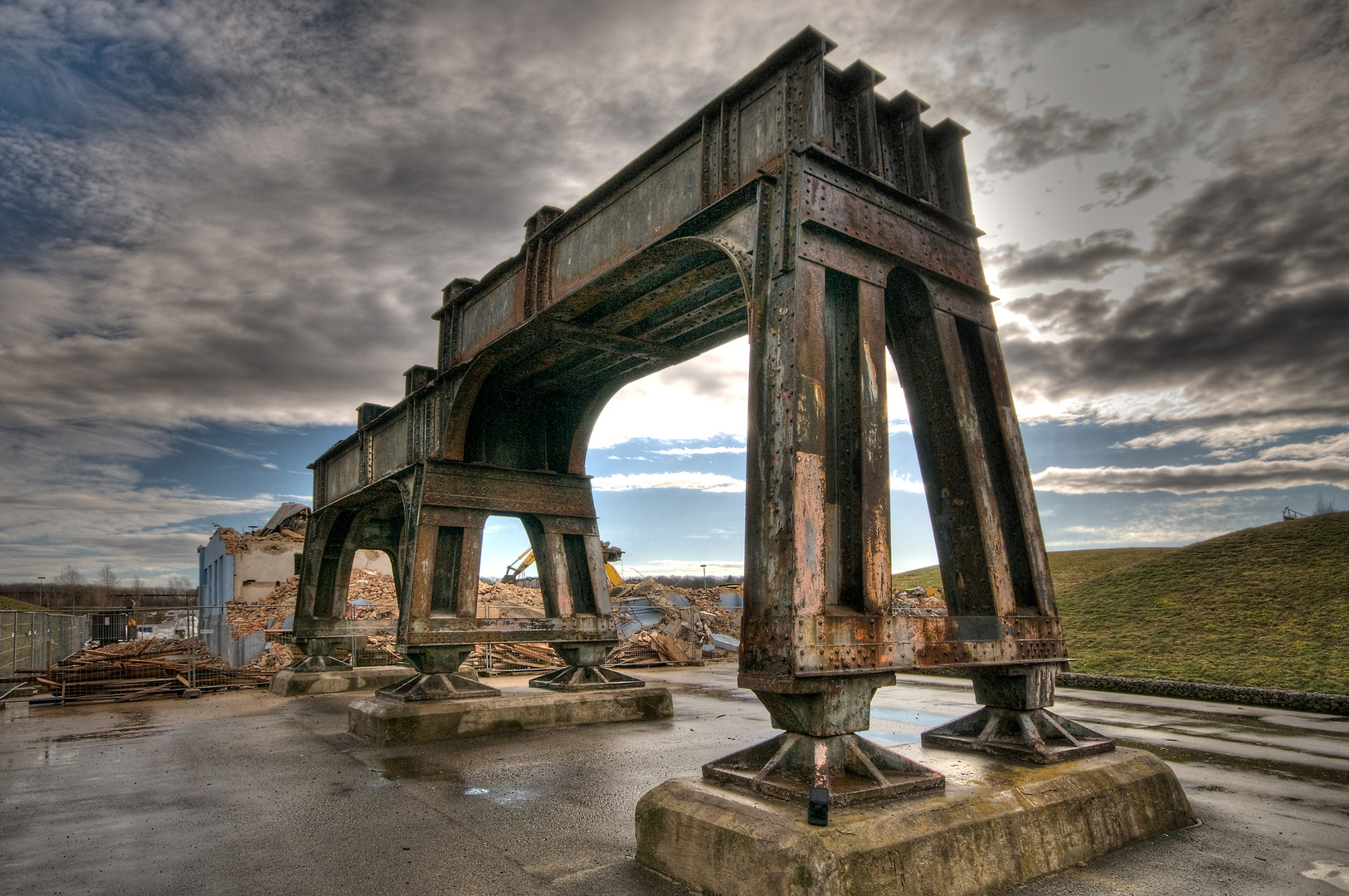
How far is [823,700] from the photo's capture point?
380 cm

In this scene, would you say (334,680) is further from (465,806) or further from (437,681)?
(465,806)

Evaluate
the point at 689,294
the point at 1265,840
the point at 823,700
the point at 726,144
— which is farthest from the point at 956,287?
the point at 1265,840

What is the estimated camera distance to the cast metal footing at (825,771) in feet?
12.1

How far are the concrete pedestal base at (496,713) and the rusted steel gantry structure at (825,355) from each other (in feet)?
1.64

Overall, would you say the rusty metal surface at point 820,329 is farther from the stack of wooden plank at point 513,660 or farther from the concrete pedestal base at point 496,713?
the stack of wooden plank at point 513,660

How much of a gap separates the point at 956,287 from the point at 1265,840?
4.27m

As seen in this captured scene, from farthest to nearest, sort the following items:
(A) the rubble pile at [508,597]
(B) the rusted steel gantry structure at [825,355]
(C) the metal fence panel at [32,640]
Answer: (A) the rubble pile at [508,597] → (C) the metal fence panel at [32,640] → (B) the rusted steel gantry structure at [825,355]

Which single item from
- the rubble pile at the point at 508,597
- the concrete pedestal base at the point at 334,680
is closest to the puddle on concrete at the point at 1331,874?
the concrete pedestal base at the point at 334,680

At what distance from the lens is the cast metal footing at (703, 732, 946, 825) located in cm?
369

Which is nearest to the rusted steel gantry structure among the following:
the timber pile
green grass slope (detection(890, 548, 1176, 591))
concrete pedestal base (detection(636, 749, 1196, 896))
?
concrete pedestal base (detection(636, 749, 1196, 896))

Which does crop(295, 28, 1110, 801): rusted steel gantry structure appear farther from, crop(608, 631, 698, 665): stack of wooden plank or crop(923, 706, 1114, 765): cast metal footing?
crop(608, 631, 698, 665): stack of wooden plank

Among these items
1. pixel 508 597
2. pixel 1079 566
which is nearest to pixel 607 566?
pixel 508 597

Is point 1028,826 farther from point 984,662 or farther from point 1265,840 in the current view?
point 1265,840

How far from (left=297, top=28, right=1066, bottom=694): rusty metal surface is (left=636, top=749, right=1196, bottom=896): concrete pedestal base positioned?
2.22ft
